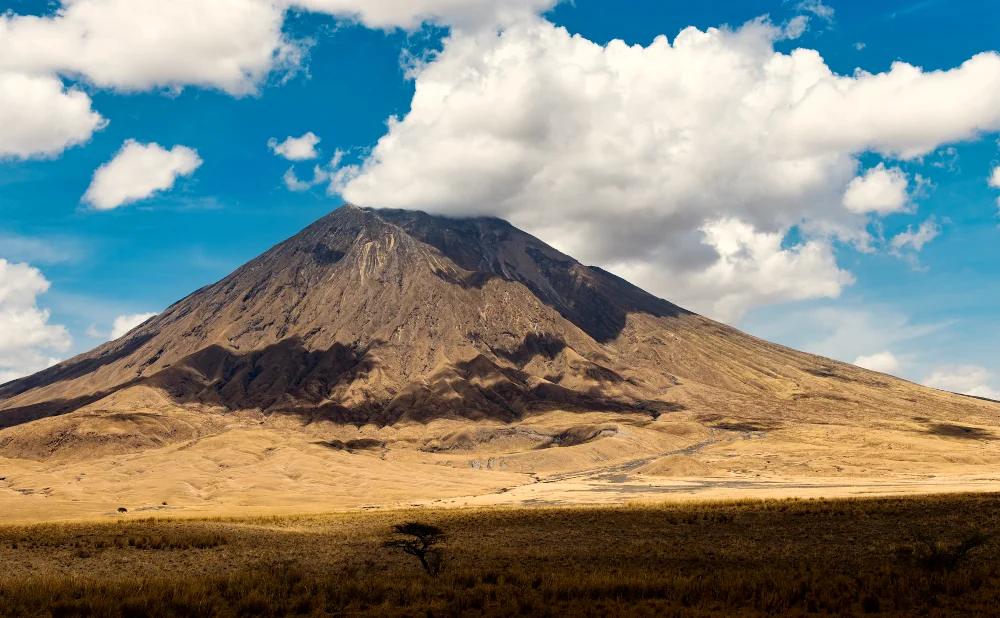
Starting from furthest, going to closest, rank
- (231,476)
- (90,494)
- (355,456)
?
(355,456), (231,476), (90,494)

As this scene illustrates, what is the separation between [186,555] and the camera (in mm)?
33219

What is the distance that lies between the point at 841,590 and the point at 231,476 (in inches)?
4917

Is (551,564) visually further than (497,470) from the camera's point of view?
No

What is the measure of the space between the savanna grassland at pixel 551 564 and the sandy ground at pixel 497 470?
3011cm

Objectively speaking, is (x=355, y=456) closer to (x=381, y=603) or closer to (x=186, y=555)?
(x=186, y=555)

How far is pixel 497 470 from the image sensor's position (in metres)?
160

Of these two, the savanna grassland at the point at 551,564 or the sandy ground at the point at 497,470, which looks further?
the sandy ground at the point at 497,470

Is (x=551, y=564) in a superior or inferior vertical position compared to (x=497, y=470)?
superior

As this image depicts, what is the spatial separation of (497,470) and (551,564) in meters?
134

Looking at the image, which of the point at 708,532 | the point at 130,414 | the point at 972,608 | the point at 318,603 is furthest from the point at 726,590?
the point at 130,414

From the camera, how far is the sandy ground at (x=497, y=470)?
8881 centimetres

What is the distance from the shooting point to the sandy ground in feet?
291

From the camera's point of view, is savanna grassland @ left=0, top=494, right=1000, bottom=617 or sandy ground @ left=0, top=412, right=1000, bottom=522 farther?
sandy ground @ left=0, top=412, right=1000, bottom=522

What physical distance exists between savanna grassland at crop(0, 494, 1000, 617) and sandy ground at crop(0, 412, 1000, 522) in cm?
3011
